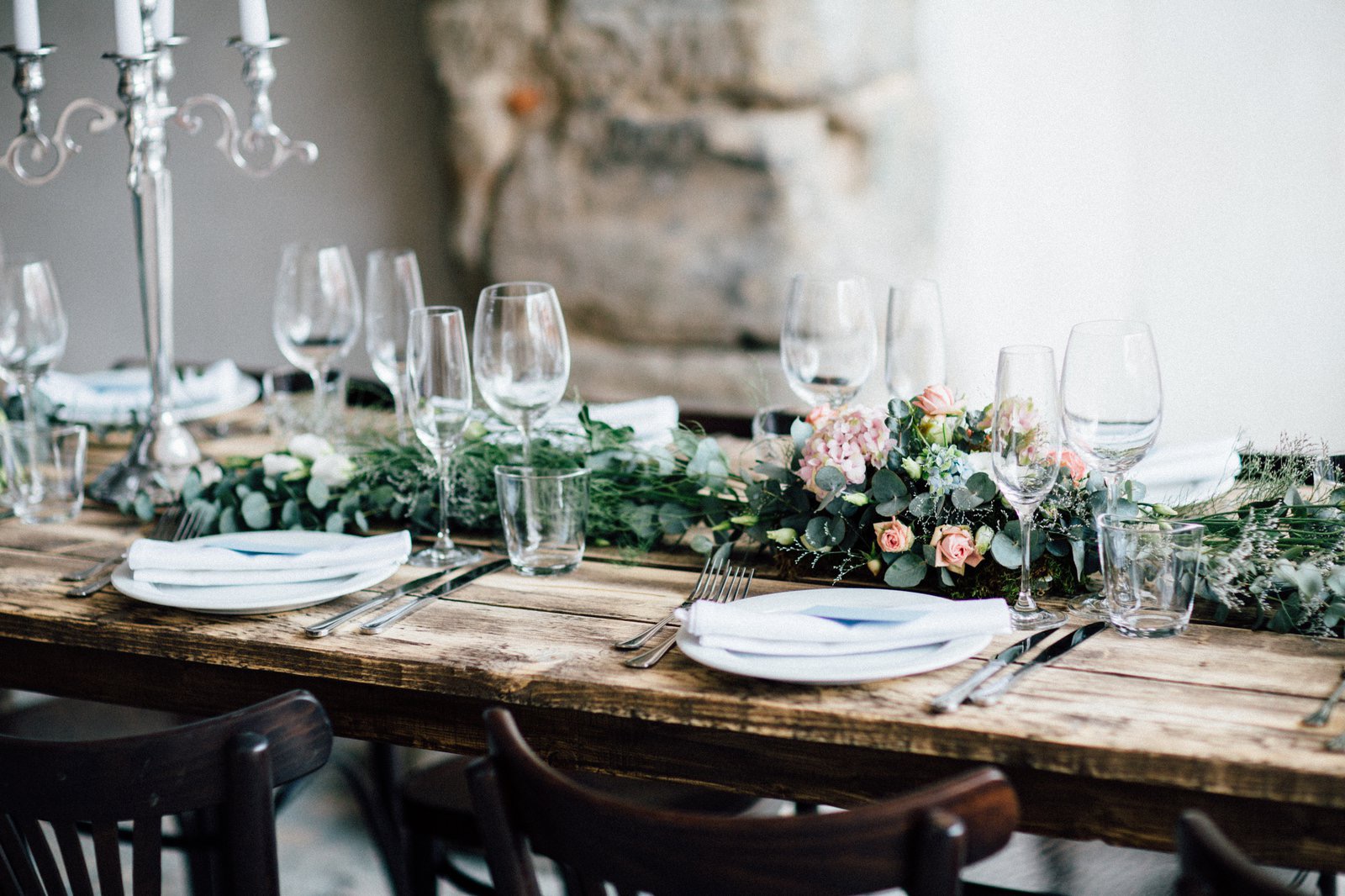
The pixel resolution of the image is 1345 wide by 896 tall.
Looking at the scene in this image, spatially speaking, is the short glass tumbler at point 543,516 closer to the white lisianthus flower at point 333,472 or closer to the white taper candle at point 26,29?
the white lisianthus flower at point 333,472

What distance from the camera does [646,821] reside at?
0.73 meters

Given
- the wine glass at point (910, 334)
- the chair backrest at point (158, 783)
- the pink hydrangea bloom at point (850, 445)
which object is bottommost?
the chair backrest at point (158, 783)

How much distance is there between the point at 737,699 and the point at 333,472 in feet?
2.36

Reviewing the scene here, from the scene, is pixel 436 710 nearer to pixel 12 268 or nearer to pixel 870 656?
pixel 870 656

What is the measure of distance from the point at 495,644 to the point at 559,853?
0.32 m

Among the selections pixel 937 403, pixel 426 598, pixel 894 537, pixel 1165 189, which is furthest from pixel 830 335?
pixel 1165 189

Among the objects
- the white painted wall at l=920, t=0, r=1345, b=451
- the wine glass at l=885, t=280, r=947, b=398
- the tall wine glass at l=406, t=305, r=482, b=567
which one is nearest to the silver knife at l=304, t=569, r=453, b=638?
the tall wine glass at l=406, t=305, r=482, b=567

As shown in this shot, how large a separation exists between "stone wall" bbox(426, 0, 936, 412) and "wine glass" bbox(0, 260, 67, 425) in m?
1.71

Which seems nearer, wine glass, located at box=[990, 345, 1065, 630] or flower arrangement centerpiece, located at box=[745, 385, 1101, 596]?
wine glass, located at box=[990, 345, 1065, 630]

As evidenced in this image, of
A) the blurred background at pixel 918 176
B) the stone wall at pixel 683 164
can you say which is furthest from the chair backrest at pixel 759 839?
the stone wall at pixel 683 164

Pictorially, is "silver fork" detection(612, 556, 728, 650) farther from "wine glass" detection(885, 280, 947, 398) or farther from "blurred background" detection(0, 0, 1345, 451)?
"blurred background" detection(0, 0, 1345, 451)

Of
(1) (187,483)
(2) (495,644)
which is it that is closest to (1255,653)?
(2) (495,644)

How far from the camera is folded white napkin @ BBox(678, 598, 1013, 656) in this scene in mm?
993

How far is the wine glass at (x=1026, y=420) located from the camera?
105 cm
